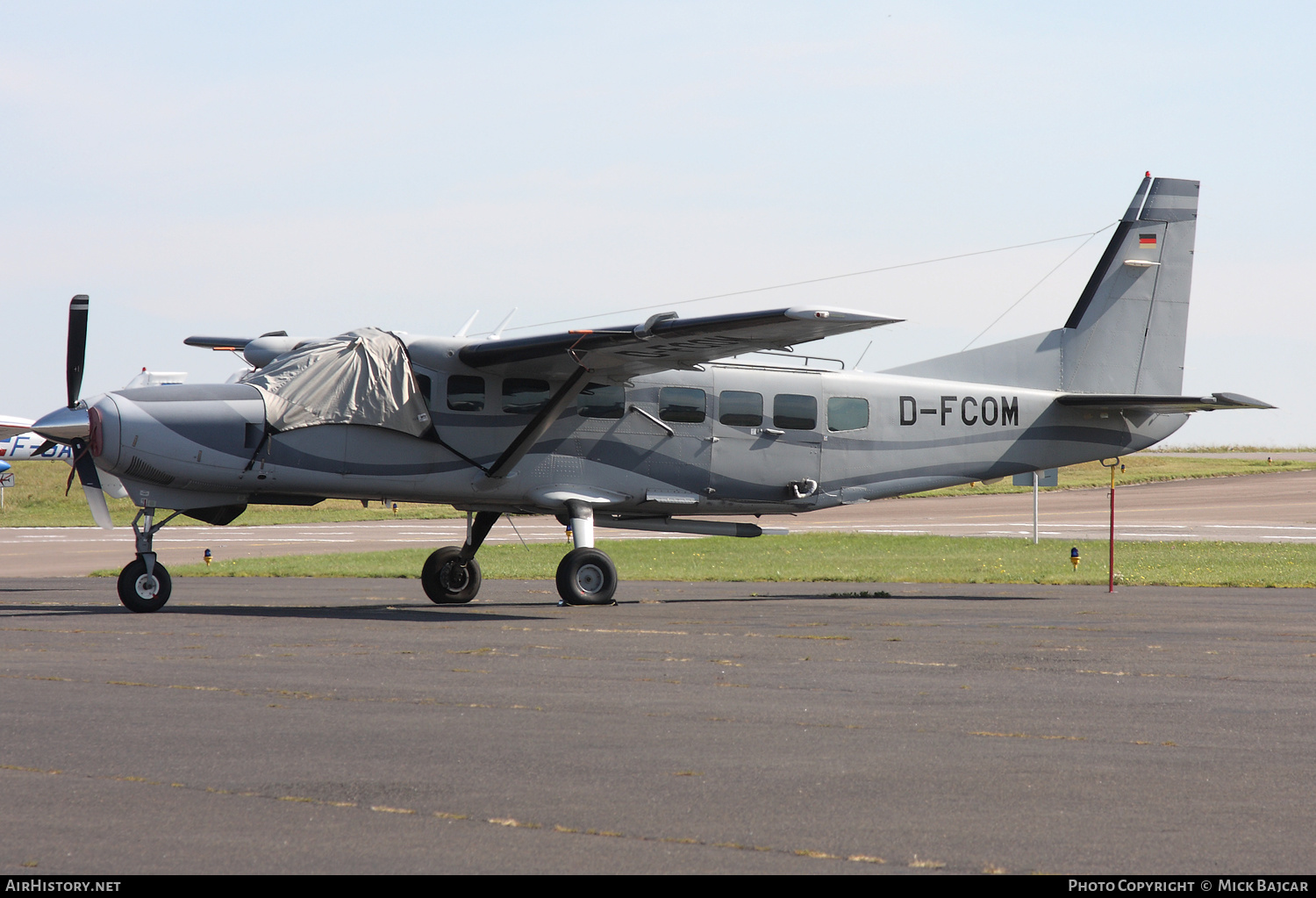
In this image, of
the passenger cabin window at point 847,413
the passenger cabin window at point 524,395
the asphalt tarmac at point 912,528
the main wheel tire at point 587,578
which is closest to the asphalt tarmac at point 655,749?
the main wheel tire at point 587,578

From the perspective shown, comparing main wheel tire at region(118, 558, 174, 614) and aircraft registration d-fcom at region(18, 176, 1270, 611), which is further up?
aircraft registration d-fcom at region(18, 176, 1270, 611)

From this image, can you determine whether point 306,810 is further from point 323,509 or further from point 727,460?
point 323,509

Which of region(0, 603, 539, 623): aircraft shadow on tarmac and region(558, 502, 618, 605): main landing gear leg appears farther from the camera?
region(558, 502, 618, 605): main landing gear leg

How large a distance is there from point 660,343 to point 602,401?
209 centimetres

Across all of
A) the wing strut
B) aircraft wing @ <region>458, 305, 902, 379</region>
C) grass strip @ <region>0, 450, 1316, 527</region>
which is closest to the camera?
aircraft wing @ <region>458, 305, 902, 379</region>

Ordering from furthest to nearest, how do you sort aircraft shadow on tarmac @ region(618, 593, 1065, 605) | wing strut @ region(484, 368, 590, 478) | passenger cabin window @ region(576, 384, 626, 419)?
1. aircraft shadow on tarmac @ region(618, 593, 1065, 605)
2. passenger cabin window @ region(576, 384, 626, 419)
3. wing strut @ region(484, 368, 590, 478)

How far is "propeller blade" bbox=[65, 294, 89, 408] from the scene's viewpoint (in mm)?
16378

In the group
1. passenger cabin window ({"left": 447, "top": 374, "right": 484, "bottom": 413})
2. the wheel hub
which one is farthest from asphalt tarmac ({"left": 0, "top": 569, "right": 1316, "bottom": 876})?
the wheel hub

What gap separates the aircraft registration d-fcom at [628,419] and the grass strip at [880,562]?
11.1 ft

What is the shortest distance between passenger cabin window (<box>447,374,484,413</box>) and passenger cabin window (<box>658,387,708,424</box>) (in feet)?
8.48

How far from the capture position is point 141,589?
15.8 metres

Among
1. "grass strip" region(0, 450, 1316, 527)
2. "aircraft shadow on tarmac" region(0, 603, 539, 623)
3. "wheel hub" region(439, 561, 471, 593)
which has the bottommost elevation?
"aircraft shadow on tarmac" region(0, 603, 539, 623)

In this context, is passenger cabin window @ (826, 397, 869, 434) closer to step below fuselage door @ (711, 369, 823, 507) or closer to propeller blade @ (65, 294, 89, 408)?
step below fuselage door @ (711, 369, 823, 507)

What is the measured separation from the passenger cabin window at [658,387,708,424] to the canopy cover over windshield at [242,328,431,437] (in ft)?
11.0
